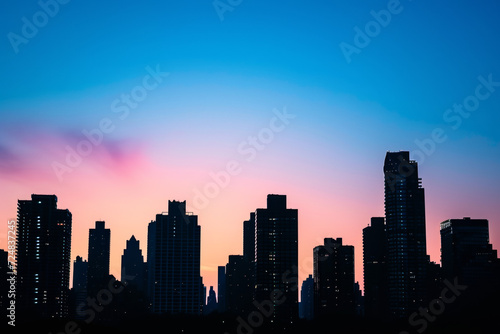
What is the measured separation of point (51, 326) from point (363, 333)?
401ft

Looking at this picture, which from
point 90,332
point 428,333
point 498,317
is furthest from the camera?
point 498,317

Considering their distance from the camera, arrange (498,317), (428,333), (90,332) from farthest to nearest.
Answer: (498,317) → (428,333) → (90,332)

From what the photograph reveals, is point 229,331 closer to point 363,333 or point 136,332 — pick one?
point 136,332

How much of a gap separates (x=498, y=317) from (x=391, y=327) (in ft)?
98.7

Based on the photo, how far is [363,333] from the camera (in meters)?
199

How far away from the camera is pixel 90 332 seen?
96.4m

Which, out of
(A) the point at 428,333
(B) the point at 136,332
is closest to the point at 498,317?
(A) the point at 428,333

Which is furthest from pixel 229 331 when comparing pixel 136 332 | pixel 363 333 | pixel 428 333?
pixel 428 333

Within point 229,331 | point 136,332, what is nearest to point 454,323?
point 229,331

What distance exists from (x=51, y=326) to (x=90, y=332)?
6.18 m

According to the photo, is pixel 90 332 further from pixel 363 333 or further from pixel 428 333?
pixel 363 333

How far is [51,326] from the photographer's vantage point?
9781 cm

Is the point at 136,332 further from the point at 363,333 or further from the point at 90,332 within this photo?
the point at 90,332

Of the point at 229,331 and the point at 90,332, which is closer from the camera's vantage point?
the point at 90,332
